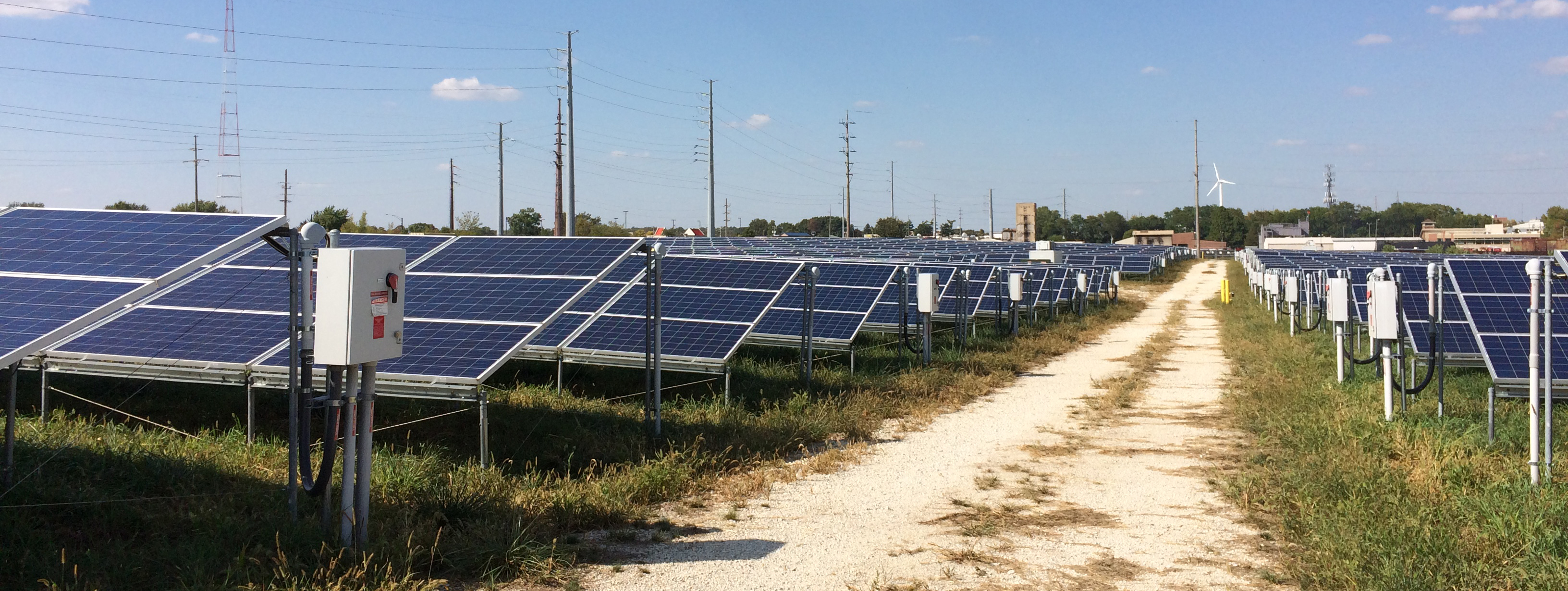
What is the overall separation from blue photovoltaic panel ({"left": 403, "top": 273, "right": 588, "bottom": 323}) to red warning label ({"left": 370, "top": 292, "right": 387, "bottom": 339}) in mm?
3123

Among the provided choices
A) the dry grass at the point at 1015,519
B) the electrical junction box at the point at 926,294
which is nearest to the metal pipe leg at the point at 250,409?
the dry grass at the point at 1015,519

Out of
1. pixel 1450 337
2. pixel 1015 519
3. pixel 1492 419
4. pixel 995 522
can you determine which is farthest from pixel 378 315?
pixel 1450 337

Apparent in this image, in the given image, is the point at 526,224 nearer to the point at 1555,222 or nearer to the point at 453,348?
the point at 453,348

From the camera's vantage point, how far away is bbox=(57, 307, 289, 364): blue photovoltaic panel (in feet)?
31.0

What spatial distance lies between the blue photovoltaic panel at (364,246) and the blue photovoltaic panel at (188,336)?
766 millimetres

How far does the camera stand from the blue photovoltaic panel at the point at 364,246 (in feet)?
37.6

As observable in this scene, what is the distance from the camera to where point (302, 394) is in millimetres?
6582

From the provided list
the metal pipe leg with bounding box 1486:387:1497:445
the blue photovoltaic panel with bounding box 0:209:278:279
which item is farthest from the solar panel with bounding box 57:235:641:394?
the metal pipe leg with bounding box 1486:387:1497:445

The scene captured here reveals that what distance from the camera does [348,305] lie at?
20.1 ft

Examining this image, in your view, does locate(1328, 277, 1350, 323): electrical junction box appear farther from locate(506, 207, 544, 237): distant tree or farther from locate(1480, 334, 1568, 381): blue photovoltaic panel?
locate(506, 207, 544, 237): distant tree

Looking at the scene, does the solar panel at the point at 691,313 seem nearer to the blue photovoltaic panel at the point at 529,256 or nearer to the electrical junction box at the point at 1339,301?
the blue photovoltaic panel at the point at 529,256

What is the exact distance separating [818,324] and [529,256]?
5.68 m

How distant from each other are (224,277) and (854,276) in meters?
11.0

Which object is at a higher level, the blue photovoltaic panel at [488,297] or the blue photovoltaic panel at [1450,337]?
the blue photovoltaic panel at [488,297]
